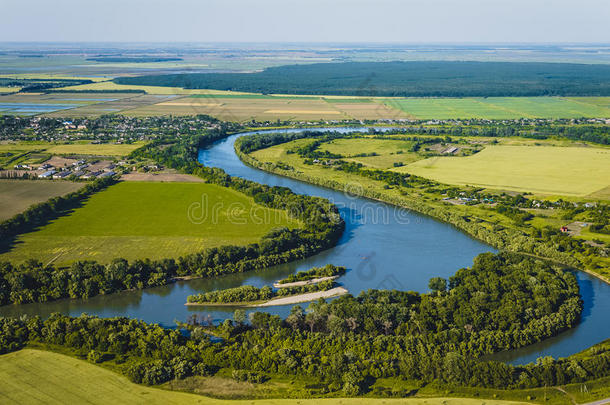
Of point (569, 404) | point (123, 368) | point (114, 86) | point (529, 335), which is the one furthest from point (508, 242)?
point (114, 86)

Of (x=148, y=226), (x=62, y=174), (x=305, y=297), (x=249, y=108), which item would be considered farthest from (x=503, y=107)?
(x=305, y=297)

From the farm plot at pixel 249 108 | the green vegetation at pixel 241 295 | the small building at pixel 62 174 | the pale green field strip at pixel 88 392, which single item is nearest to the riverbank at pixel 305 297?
the green vegetation at pixel 241 295

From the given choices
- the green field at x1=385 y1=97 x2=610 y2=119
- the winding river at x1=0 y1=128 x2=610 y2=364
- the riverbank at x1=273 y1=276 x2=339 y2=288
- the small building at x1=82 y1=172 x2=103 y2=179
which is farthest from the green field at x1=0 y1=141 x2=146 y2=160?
the green field at x1=385 y1=97 x2=610 y2=119

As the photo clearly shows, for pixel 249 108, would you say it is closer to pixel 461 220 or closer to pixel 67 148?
pixel 67 148

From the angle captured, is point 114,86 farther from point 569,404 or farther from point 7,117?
point 569,404

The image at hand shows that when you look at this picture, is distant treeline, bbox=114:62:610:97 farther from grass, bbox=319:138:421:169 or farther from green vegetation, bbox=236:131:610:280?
green vegetation, bbox=236:131:610:280

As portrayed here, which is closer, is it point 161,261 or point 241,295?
point 241,295
